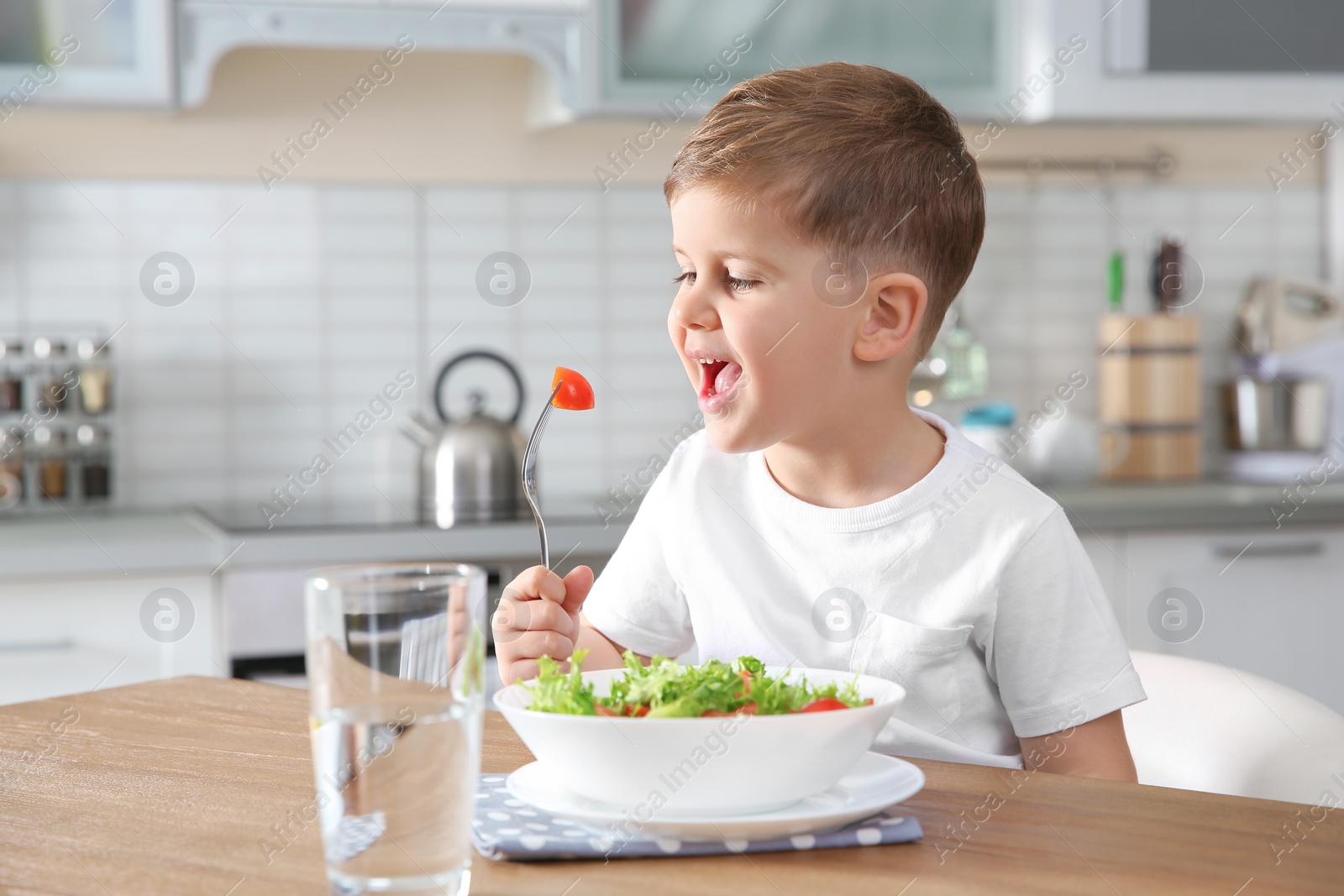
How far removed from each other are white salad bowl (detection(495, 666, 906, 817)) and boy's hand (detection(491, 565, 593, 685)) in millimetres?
226

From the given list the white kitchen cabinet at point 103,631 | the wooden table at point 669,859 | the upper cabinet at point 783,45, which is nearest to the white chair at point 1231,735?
the wooden table at point 669,859

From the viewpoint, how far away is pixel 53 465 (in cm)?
223

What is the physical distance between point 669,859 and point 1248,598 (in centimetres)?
183

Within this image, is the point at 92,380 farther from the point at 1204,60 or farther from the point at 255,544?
the point at 1204,60

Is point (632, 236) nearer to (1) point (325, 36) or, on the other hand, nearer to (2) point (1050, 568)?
(1) point (325, 36)

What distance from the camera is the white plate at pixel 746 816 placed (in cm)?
61

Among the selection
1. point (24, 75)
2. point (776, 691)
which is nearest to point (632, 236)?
point (24, 75)

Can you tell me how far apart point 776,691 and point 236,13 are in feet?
5.59

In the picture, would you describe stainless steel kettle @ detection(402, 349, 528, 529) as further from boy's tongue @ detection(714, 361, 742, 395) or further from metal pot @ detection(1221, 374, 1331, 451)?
metal pot @ detection(1221, 374, 1331, 451)

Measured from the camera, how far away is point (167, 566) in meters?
1.85

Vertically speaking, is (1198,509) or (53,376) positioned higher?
(53,376)

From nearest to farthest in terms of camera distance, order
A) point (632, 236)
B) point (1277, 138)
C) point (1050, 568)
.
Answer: point (1050, 568) → point (632, 236) → point (1277, 138)

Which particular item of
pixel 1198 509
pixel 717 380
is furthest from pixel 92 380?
pixel 1198 509

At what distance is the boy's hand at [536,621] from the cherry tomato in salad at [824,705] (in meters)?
0.25
